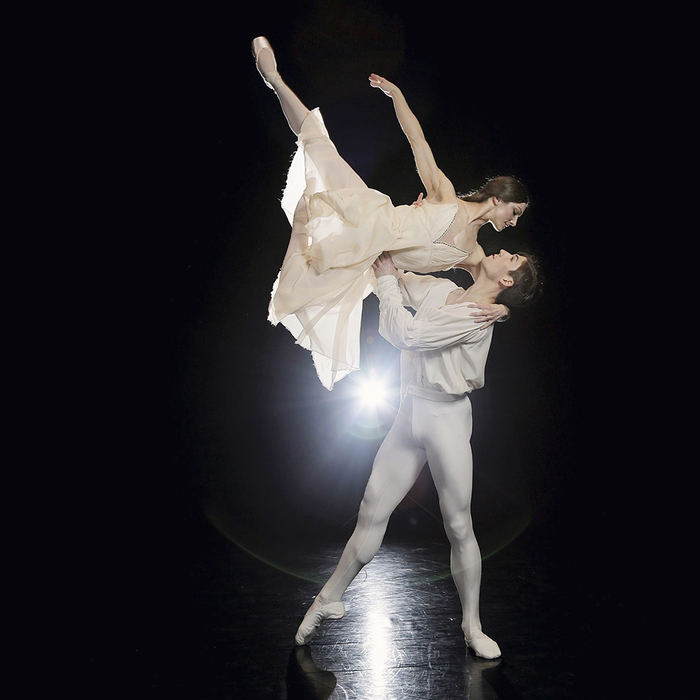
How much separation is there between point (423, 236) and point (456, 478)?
2.46 feet

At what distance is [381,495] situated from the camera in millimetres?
3057

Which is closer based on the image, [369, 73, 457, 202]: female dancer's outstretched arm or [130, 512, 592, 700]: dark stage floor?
[130, 512, 592, 700]: dark stage floor

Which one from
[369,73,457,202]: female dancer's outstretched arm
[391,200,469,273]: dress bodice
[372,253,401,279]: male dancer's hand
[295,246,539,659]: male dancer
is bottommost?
[295,246,539,659]: male dancer

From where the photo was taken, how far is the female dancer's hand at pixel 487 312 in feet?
9.47

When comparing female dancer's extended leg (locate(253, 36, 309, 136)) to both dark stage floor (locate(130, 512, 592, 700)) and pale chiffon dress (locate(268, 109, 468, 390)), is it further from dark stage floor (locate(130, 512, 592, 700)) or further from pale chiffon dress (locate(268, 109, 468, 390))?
dark stage floor (locate(130, 512, 592, 700))

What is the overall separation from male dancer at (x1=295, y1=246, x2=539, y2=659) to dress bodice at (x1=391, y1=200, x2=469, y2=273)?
2.5 inches

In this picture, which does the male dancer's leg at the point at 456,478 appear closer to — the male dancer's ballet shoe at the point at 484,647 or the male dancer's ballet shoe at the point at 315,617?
the male dancer's ballet shoe at the point at 484,647

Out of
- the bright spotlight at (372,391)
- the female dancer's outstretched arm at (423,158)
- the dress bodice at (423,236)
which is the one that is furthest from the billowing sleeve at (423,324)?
the bright spotlight at (372,391)

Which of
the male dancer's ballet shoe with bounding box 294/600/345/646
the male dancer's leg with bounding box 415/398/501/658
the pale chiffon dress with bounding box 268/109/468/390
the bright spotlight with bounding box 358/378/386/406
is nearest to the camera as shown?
the pale chiffon dress with bounding box 268/109/468/390

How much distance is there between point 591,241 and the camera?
536 cm

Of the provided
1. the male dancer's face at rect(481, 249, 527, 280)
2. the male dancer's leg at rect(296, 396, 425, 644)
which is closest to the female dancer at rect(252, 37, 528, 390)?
the male dancer's face at rect(481, 249, 527, 280)

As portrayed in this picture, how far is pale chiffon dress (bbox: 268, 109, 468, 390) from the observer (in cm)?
285

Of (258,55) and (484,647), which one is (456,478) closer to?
(484,647)

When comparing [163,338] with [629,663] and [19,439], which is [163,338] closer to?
[19,439]
